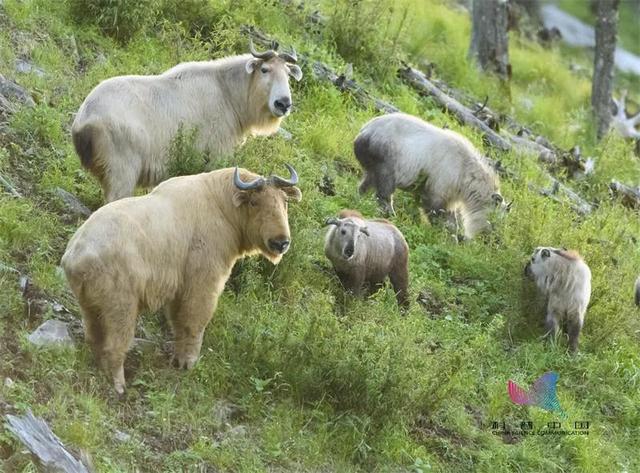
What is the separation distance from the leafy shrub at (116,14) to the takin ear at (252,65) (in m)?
2.70

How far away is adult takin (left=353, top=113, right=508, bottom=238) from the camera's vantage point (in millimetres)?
10984

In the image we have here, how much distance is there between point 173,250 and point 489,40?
37.5 ft

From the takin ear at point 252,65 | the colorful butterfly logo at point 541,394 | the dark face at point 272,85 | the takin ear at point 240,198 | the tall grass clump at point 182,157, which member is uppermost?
the takin ear at point 240,198

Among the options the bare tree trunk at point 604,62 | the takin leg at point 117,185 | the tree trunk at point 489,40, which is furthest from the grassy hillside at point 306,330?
the bare tree trunk at point 604,62

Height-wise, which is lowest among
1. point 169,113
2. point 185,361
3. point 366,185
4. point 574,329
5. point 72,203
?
point 366,185

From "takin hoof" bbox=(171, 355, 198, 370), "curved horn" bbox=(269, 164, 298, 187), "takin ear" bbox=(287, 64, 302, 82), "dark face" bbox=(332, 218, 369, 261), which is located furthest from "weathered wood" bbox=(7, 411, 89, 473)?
"takin ear" bbox=(287, 64, 302, 82)

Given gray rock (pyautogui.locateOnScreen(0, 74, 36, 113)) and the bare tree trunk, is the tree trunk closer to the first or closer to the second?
the bare tree trunk

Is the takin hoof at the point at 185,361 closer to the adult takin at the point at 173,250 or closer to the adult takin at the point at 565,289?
the adult takin at the point at 173,250

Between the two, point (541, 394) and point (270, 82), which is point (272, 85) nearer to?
point (270, 82)

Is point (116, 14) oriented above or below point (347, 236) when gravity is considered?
below

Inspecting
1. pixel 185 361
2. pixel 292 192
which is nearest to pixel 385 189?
pixel 292 192

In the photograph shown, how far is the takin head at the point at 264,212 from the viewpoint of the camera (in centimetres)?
737

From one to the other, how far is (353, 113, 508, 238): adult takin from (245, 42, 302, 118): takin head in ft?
6.54

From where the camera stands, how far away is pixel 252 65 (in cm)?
914
